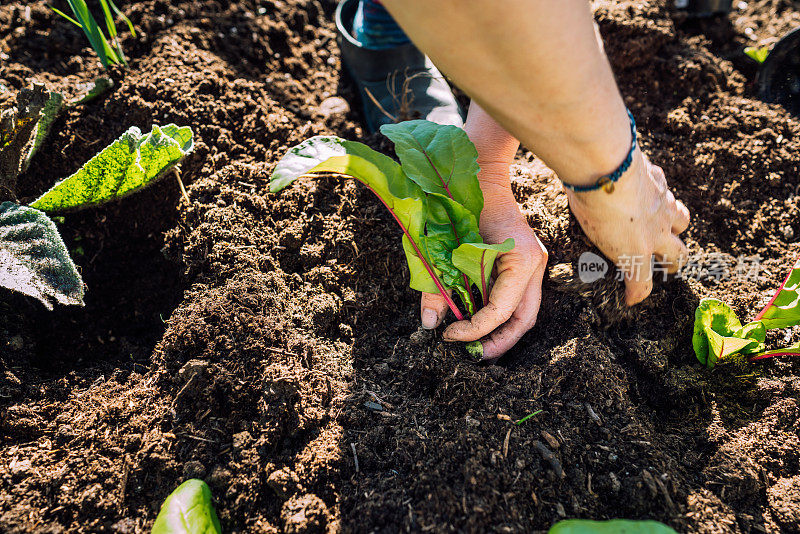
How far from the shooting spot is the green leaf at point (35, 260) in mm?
1283

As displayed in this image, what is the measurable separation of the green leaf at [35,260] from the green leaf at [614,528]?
1.22 metres

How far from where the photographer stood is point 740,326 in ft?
4.48

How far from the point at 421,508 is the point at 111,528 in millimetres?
678

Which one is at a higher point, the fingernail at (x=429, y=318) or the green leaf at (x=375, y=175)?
the green leaf at (x=375, y=175)

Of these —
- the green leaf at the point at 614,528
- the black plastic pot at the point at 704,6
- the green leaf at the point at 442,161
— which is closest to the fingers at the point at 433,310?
the green leaf at the point at 442,161

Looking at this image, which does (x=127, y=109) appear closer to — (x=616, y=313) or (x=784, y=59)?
(x=616, y=313)

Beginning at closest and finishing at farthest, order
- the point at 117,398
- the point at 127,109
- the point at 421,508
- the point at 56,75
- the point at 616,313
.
Result: 1. the point at 421,508
2. the point at 117,398
3. the point at 616,313
4. the point at 127,109
5. the point at 56,75

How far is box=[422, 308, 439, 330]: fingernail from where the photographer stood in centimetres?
138

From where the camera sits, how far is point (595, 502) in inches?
43.8

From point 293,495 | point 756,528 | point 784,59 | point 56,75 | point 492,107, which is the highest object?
point 492,107

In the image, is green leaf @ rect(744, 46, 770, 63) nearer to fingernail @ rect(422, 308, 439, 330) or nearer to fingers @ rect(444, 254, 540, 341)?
fingers @ rect(444, 254, 540, 341)

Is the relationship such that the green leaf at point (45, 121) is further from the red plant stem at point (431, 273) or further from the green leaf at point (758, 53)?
the green leaf at point (758, 53)

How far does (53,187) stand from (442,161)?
3.65 ft

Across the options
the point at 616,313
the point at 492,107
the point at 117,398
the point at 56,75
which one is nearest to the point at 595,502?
the point at 616,313
